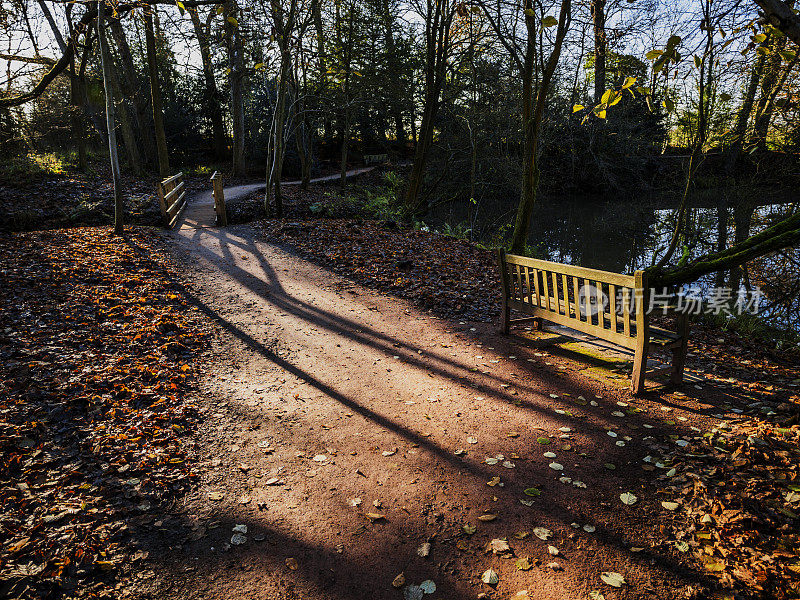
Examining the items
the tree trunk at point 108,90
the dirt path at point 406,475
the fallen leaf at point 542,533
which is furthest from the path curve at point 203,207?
the fallen leaf at point 542,533

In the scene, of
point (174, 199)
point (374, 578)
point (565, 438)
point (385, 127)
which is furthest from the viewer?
point (385, 127)

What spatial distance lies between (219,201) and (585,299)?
11592 mm

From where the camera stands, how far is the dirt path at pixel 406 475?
2.79 meters

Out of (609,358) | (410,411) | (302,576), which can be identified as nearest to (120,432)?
(302,576)

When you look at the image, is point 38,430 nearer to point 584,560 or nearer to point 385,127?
point 584,560

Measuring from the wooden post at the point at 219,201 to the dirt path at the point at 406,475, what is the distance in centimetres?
793

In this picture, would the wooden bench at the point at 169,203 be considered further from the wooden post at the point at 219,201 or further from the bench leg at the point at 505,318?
the bench leg at the point at 505,318

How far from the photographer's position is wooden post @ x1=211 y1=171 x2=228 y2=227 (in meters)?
13.3

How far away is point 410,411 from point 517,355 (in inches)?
79.1

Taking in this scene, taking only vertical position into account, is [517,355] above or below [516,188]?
below

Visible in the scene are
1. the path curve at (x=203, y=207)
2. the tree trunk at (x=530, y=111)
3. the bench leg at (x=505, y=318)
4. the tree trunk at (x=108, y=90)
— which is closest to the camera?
the bench leg at (x=505, y=318)

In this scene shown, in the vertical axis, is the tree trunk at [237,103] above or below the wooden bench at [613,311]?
above

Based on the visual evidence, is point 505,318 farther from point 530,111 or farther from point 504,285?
point 530,111

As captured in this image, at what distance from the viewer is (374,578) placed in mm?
2801
